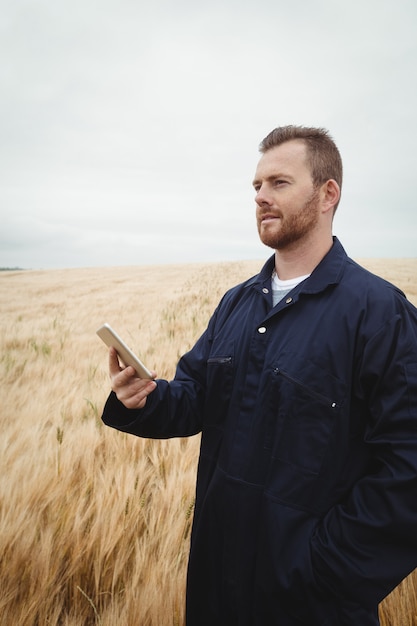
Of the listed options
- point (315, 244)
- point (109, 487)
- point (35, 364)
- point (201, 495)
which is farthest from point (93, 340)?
point (315, 244)

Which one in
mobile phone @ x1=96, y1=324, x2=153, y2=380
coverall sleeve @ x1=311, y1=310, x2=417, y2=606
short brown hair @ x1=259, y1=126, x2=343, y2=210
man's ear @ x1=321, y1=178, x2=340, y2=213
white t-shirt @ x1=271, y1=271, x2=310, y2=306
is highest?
short brown hair @ x1=259, y1=126, x2=343, y2=210

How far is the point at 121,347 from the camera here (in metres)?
1.02

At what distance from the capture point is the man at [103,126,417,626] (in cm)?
87

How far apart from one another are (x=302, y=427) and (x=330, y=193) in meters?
1.00

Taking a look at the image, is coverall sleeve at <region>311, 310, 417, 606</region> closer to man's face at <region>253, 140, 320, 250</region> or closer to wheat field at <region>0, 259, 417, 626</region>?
man's face at <region>253, 140, 320, 250</region>

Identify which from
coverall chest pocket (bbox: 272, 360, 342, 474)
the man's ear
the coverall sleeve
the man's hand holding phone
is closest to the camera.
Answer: the coverall sleeve

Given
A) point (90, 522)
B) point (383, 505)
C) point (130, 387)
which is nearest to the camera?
point (383, 505)

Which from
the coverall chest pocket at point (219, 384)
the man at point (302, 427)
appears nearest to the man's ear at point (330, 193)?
the man at point (302, 427)

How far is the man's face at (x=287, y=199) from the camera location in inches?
48.5

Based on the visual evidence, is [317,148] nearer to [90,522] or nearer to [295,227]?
[295,227]

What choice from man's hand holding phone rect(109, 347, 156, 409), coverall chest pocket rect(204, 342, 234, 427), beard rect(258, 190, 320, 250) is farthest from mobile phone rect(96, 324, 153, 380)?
beard rect(258, 190, 320, 250)

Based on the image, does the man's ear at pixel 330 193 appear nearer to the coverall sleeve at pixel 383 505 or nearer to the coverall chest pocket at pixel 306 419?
the coverall sleeve at pixel 383 505

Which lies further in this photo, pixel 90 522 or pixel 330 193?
pixel 90 522

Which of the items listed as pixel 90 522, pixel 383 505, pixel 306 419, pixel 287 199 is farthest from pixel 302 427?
pixel 90 522
